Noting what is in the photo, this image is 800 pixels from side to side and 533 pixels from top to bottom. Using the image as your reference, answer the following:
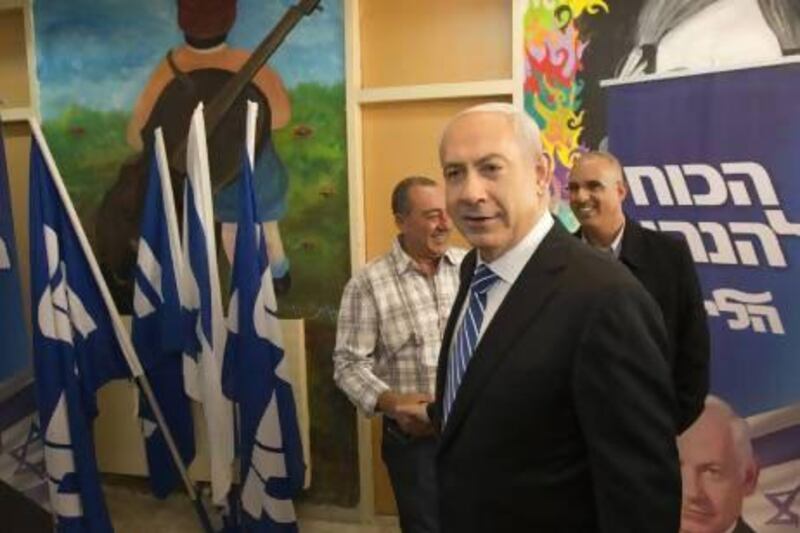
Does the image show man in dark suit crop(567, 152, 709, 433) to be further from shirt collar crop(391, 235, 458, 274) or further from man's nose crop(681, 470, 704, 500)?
man's nose crop(681, 470, 704, 500)

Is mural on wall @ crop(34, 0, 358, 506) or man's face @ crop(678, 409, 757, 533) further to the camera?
mural on wall @ crop(34, 0, 358, 506)

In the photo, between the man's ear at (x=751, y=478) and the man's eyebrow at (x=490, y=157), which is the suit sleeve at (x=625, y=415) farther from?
the man's ear at (x=751, y=478)

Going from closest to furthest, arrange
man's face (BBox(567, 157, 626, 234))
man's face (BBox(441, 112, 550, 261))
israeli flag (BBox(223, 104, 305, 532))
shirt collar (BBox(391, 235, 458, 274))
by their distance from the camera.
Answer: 1. man's face (BBox(441, 112, 550, 261))
2. man's face (BBox(567, 157, 626, 234))
3. shirt collar (BBox(391, 235, 458, 274))
4. israeli flag (BBox(223, 104, 305, 532))

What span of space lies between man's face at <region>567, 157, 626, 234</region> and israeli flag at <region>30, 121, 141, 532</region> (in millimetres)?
1738

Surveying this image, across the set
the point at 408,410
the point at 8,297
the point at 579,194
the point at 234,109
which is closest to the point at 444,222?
the point at 579,194

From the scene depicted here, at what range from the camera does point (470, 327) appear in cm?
127

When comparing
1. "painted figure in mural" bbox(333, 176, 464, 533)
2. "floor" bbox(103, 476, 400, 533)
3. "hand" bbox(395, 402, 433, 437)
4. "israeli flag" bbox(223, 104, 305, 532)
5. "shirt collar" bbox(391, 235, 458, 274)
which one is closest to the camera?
"hand" bbox(395, 402, 433, 437)

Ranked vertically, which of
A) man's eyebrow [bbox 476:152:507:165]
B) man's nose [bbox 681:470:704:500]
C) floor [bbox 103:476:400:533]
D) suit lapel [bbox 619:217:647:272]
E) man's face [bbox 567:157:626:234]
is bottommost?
floor [bbox 103:476:400:533]

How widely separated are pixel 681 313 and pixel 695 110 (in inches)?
38.9

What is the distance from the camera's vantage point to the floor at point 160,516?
9.80 ft

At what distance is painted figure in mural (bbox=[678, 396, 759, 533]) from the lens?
2.42m

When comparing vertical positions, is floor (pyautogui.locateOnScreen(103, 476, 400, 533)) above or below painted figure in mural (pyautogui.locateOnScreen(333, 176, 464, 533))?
below

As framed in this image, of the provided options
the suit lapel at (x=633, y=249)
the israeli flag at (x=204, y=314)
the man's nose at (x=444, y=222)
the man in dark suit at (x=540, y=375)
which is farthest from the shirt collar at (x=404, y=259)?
the man in dark suit at (x=540, y=375)

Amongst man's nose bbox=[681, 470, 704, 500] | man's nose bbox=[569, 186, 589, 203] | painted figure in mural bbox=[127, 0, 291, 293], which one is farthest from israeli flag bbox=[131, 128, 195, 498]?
man's nose bbox=[681, 470, 704, 500]
